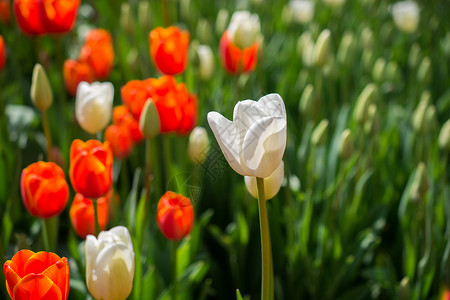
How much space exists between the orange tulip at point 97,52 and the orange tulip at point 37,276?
0.87m

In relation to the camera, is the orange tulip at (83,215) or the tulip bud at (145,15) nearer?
the orange tulip at (83,215)

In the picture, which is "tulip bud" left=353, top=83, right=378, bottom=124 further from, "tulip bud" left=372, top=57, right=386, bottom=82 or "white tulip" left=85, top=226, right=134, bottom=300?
"white tulip" left=85, top=226, right=134, bottom=300

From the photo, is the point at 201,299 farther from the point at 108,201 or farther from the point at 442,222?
the point at 442,222

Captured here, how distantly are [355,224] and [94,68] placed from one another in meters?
0.76

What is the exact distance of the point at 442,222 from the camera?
128 centimetres

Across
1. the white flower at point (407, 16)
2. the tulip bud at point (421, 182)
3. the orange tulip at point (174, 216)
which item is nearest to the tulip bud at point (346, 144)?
the tulip bud at point (421, 182)

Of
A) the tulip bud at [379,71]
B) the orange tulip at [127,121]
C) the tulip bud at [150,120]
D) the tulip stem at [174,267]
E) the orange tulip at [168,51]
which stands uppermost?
the orange tulip at [168,51]

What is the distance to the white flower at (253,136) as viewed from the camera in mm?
618

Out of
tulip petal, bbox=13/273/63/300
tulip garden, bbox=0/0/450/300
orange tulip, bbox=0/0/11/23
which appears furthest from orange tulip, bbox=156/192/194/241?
orange tulip, bbox=0/0/11/23

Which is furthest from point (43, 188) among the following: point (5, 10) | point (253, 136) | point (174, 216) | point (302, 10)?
point (302, 10)

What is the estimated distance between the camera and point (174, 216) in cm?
93

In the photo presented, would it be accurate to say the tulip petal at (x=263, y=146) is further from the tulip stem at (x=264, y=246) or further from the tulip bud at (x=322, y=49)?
the tulip bud at (x=322, y=49)

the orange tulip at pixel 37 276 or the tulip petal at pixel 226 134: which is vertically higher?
the tulip petal at pixel 226 134

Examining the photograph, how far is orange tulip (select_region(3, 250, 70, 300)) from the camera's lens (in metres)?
0.63
